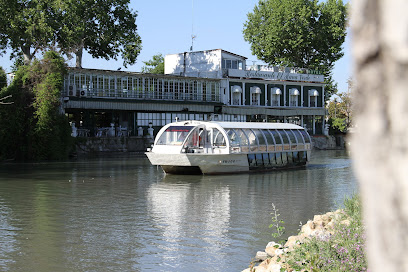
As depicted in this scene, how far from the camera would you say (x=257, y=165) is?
3341 centimetres

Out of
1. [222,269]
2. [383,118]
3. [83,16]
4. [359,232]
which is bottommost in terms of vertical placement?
[222,269]

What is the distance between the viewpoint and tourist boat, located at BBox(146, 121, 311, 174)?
30312 mm

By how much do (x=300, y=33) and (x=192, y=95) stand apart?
21128 mm

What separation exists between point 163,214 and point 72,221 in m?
2.75

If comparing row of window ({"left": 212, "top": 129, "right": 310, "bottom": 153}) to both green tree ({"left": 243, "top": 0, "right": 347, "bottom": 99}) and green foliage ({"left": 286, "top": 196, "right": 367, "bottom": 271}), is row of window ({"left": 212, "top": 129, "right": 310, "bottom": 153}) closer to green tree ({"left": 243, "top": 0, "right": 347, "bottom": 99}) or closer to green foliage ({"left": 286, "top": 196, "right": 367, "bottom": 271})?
green foliage ({"left": 286, "top": 196, "right": 367, "bottom": 271})

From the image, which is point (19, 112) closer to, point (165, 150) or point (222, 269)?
point (165, 150)

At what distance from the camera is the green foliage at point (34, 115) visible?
41.1 metres

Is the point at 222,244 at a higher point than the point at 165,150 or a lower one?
lower

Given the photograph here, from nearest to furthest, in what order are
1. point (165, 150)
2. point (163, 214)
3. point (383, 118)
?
point (383, 118), point (163, 214), point (165, 150)

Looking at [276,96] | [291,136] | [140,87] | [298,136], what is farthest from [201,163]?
[276,96]

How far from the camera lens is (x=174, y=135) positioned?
104 feet

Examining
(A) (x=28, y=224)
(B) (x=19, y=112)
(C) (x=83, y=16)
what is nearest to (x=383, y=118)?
(A) (x=28, y=224)

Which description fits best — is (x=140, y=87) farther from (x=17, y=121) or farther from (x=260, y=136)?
(x=260, y=136)

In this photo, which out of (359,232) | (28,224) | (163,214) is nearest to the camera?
(359,232)
